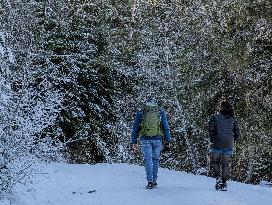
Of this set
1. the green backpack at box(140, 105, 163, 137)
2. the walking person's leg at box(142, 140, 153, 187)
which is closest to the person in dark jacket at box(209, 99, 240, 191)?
the green backpack at box(140, 105, 163, 137)

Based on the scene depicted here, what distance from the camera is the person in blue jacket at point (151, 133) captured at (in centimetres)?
1130

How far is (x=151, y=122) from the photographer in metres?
11.4

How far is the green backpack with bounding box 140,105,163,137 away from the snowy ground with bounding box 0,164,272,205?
1.08 meters

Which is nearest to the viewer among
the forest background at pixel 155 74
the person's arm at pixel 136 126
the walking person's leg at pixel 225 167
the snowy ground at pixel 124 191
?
the snowy ground at pixel 124 191

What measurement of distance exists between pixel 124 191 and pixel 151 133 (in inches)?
47.3

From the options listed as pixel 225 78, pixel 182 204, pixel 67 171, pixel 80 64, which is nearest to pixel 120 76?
pixel 80 64

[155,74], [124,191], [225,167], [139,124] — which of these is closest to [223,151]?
[225,167]

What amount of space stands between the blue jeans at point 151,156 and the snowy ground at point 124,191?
0.31m

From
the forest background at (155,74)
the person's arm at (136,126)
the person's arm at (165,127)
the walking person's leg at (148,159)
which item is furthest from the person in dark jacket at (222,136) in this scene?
the forest background at (155,74)

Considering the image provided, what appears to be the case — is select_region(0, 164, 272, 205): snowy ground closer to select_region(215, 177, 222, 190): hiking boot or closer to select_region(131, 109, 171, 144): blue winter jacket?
select_region(215, 177, 222, 190): hiking boot

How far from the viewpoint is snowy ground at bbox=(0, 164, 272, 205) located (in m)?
10.2

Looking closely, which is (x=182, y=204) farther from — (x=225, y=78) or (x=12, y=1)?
(x=225, y=78)

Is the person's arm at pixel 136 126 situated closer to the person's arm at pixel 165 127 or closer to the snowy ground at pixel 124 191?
the person's arm at pixel 165 127

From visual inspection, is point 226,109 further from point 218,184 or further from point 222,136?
point 218,184
